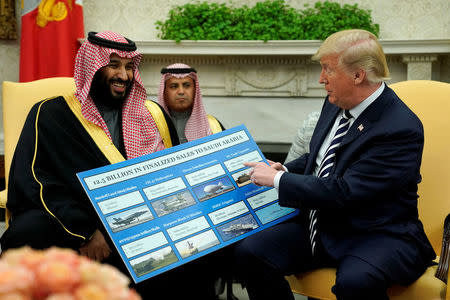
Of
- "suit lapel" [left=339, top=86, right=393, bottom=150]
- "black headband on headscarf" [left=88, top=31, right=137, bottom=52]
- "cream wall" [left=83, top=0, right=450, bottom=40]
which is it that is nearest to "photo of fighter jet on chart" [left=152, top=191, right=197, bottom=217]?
"suit lapel" [left=339, top=86, right=393, bottom=150]

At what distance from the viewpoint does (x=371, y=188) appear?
2.07 meters

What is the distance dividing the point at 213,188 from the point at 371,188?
707 mm

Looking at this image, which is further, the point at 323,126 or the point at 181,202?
the point at 323,126

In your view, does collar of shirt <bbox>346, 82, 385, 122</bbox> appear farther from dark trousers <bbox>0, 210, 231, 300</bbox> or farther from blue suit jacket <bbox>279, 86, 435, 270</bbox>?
dark trousers <bbox>0, 210, 231, 300</bbox>

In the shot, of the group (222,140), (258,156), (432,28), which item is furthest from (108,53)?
(432,28)

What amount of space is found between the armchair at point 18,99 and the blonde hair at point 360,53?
1.78 meters

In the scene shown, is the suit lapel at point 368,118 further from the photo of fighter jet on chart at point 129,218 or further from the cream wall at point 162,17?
the cream wall at point 162,17

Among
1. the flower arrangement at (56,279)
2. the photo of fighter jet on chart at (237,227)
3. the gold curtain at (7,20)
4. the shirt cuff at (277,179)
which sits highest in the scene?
the gold curtain at (7,20)

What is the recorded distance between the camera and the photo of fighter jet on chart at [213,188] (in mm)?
2324

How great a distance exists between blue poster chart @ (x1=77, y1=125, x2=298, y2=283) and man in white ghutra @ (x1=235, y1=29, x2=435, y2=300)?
0.11 meters

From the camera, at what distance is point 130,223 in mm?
2123

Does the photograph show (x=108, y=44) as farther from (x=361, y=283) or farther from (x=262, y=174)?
(x=361, y=283)

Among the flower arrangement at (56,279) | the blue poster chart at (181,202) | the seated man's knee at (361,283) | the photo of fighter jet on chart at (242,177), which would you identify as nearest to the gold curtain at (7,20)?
the blue poster chart at (181,202)

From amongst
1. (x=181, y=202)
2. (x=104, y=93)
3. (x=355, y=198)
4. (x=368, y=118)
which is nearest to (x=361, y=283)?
Result: (x=355, y=198)
